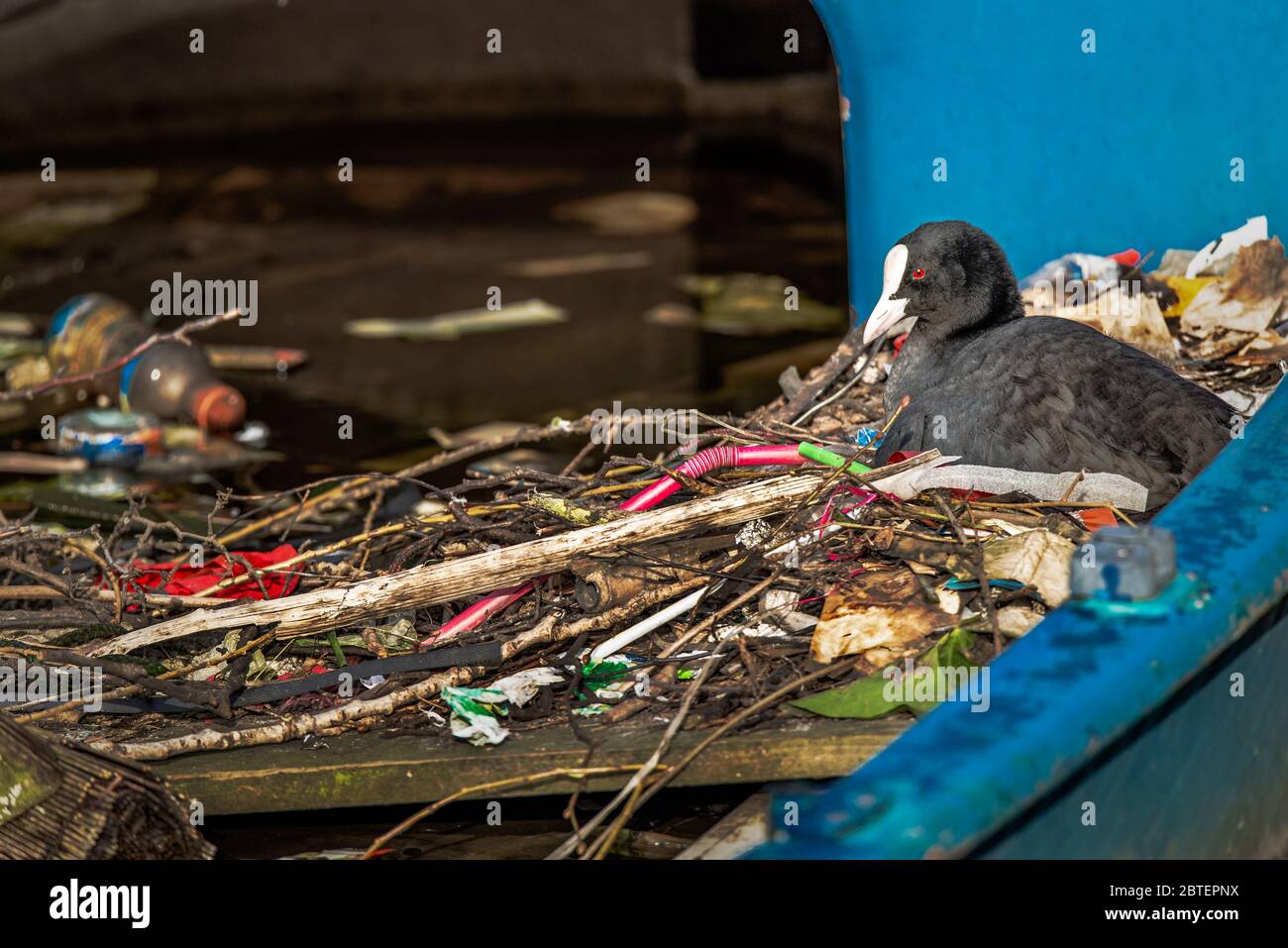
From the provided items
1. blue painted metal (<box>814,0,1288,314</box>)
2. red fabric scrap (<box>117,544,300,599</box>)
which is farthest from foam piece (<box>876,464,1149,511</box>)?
blue painted metal (<box>814,0,1288,314</box>)

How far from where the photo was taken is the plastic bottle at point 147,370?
252 inches

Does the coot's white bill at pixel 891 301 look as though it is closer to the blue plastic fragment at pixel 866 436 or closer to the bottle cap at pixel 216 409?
the blue plastic fragment at pixel 866 436

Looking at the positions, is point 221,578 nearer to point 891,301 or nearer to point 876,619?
point 876,619

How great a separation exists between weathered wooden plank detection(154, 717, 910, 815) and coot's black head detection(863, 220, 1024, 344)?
155 centimetres

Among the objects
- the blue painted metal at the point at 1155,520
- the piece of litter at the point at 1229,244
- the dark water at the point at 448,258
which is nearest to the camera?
the blue painted metal at the point at 1155,520

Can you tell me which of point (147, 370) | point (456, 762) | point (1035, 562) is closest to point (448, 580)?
point (456, 762)

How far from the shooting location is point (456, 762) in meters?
2.56

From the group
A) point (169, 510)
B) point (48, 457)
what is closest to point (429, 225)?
point (48, 457)

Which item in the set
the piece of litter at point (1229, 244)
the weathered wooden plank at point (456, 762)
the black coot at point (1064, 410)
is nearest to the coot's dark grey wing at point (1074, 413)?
the black coot at point (1064, 410)

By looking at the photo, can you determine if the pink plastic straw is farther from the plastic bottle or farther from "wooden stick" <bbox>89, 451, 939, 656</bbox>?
the plastic bottle

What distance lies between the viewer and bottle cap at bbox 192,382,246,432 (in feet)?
20.9

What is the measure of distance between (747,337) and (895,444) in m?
4.46

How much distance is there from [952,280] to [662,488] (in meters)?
1.00

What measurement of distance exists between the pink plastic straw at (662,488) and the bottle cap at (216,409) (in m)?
3.53
